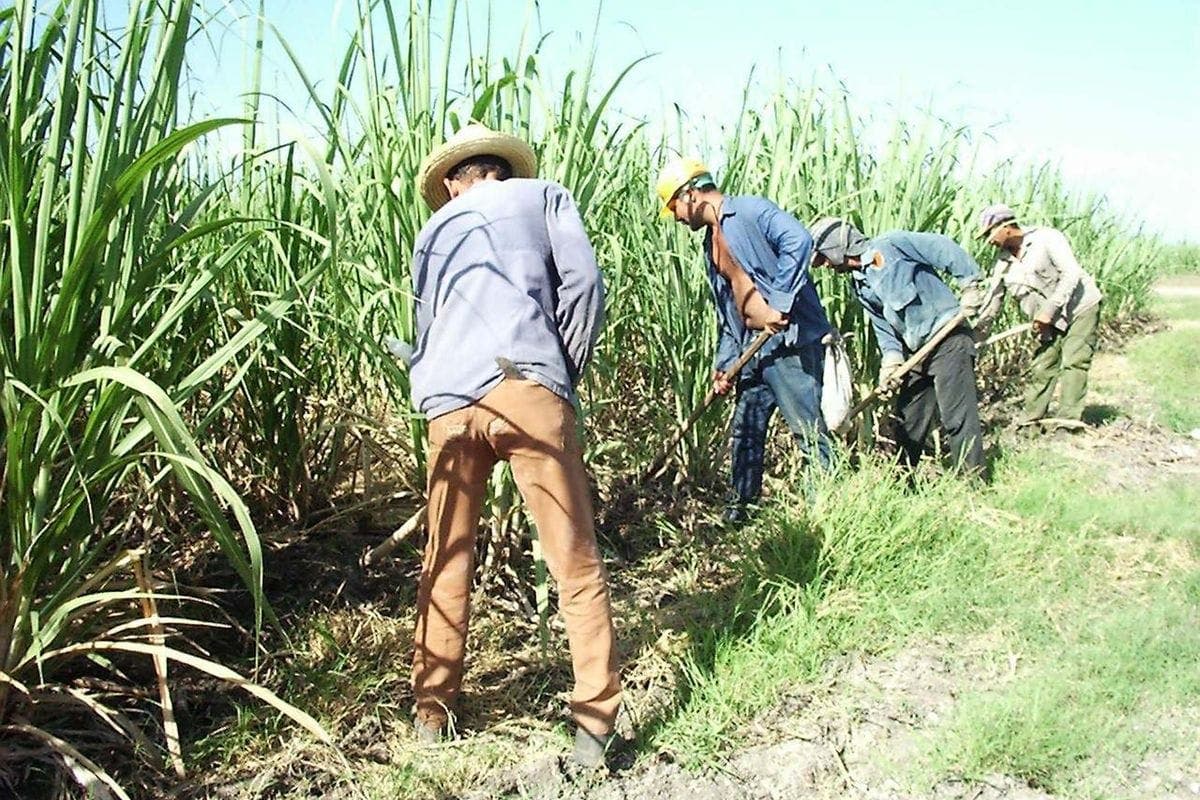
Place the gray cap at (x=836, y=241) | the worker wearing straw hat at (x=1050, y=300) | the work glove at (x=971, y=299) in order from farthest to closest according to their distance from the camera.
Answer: the worker wearing straw hat at (x=1050, y=300), the work glove at (x=971, y=299), the gray cap at (x=836, y=241)

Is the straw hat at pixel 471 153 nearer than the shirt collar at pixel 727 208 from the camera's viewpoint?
Yes

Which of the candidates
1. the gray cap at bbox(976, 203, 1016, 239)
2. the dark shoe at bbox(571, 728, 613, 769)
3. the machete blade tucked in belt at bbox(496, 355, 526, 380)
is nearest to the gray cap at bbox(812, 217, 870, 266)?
the gray cap at bbox(976, 203, 1016, 239)

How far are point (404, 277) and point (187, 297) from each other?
0.76m

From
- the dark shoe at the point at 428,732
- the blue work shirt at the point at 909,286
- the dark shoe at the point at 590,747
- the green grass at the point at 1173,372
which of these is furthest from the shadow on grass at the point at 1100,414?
the dark shoe at the point at 428,732

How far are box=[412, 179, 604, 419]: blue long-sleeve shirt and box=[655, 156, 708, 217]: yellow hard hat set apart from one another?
149cm

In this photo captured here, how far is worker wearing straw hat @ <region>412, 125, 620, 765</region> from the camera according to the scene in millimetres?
2141

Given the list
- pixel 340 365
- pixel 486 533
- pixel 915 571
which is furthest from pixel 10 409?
pixel 915 571

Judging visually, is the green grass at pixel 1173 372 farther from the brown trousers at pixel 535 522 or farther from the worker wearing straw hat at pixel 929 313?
the brown trousers at pixel 535 522

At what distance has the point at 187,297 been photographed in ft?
6.21

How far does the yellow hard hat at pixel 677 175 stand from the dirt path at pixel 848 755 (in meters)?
1.75

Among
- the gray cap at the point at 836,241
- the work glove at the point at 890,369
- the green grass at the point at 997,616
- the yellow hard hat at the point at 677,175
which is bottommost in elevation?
the green grass at the point at 997,616

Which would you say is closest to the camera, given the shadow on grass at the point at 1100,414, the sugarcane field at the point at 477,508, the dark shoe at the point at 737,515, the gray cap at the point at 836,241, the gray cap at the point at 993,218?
the sugarcane field at the point at 477,508

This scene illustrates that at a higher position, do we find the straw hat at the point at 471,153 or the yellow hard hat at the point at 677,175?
the yellow hard hat at the point at 677,175

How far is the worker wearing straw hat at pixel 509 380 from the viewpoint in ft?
7.02
